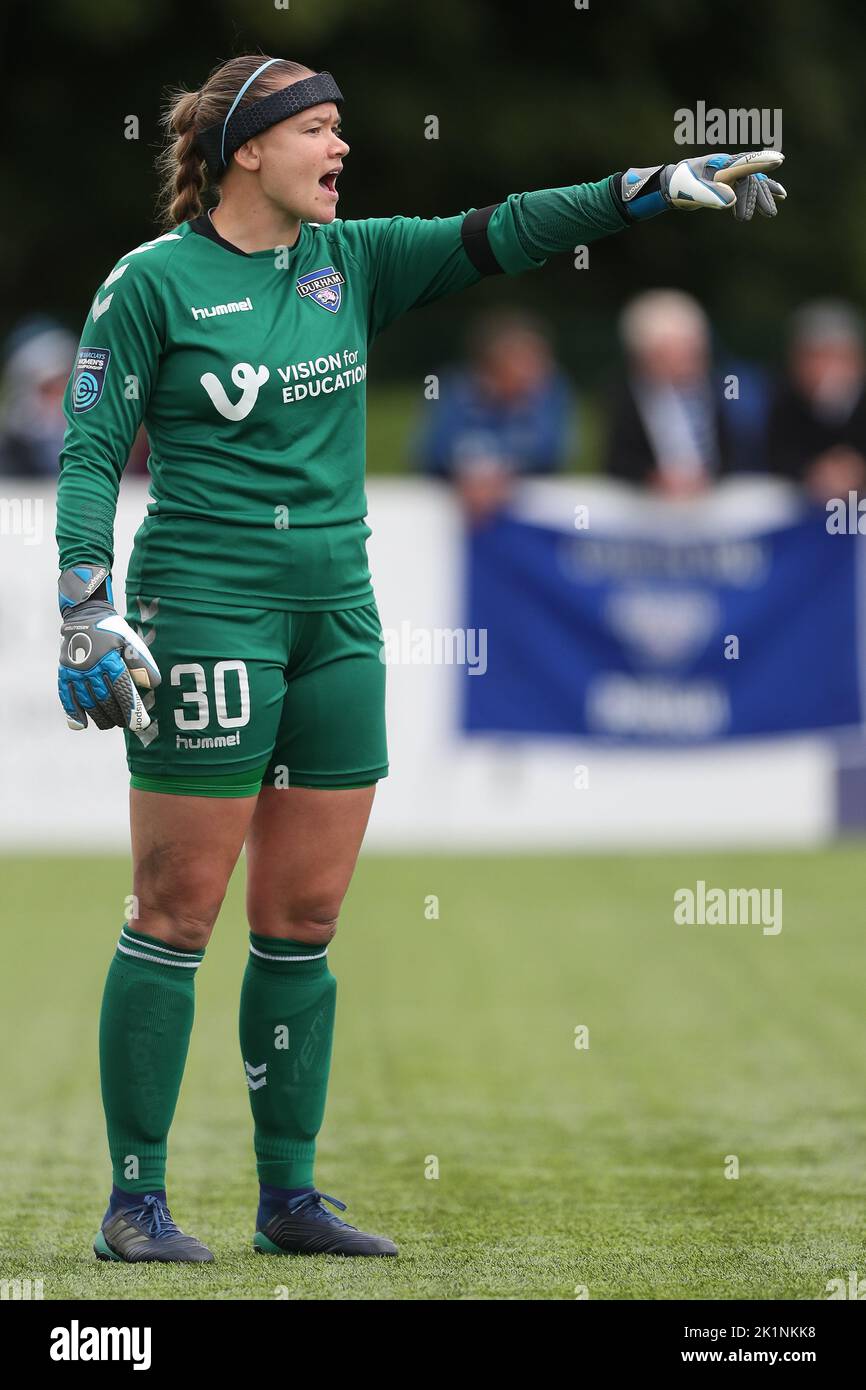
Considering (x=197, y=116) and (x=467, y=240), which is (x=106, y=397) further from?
(x=467, y=240)

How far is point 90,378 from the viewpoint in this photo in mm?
4312

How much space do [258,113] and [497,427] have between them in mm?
8335

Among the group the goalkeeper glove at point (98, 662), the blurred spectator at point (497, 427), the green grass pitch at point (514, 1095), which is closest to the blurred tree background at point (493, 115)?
the blurred spectator at point (497, 427)

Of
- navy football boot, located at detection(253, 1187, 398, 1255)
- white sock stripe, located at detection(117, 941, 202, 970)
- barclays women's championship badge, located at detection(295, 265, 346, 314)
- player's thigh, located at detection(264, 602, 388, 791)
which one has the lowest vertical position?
navy football boot, located at detection(253, 1187, 398, 1255)

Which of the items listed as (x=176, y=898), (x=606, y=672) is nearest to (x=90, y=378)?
(x=176, y=898)

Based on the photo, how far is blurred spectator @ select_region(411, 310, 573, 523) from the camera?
1178cm

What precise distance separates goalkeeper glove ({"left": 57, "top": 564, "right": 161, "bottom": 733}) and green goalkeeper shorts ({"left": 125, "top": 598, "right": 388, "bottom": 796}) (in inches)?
5.5

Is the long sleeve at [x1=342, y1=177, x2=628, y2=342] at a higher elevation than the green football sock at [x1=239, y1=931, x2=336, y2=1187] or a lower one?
higher

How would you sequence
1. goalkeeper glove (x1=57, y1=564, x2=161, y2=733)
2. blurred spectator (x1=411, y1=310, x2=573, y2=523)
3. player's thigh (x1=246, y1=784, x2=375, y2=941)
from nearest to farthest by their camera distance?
1. goalkeeper glove (x1=57, y1=564, x2=161, y2=733)
2. player's thigh (x1=246, y1=784, x2=375, y2=941)
3. blurred spectator (x1=411, y1=310, x2=573, y2=523)

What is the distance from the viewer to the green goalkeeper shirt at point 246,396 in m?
4.30

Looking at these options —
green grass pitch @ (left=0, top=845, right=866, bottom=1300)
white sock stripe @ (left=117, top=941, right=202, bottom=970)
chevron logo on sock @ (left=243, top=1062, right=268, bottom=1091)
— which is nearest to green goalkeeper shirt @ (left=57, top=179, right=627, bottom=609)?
white sock stripe @ (left=117, top=941, right=202, bottom=970)

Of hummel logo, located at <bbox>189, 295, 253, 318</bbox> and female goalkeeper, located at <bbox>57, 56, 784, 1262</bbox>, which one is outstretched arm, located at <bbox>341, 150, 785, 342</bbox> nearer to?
female goalkeeper, located at <bbox>57, 56, 784, 1262</bbox>

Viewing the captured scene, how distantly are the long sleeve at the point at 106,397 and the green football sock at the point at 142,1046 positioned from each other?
75 cm

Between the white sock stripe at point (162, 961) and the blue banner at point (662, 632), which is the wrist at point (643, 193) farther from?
the blue banner at point (662, 632)
